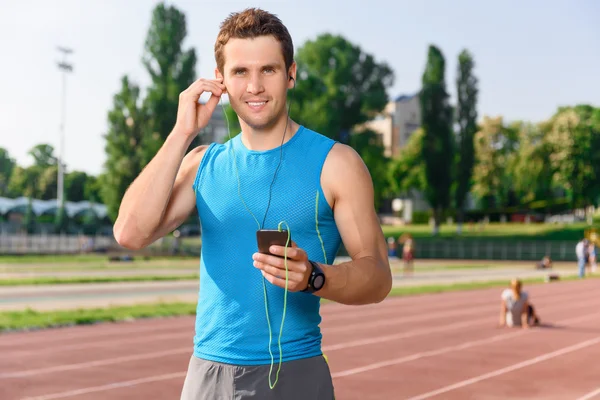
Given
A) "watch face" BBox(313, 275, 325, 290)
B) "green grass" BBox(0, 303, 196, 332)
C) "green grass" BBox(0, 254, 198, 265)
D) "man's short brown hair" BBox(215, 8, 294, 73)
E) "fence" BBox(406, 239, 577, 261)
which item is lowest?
"green grass" BBox(0, 303, 196, 332)

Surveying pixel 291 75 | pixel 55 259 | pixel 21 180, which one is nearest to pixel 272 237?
pixel 291 75

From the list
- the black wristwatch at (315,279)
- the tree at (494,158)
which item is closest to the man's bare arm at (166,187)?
the black wristwatch at (315,279)

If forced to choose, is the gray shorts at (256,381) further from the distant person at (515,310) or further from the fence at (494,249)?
the fence at (494,249)

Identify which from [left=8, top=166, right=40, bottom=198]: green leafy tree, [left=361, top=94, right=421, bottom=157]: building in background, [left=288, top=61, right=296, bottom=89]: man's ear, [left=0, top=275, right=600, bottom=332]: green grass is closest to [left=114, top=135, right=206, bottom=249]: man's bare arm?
[left=288, top=61, right=296, bottom=89]: man's ear

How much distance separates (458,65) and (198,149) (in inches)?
2406

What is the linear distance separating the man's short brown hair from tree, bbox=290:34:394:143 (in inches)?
2209

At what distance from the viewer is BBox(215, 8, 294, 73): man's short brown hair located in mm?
2359

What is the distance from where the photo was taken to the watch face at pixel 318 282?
2.05 meters

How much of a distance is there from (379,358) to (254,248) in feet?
31.8

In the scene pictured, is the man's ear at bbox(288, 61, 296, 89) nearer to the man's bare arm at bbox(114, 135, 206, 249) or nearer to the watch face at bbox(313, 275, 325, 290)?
the man's bare arm at bbox(114, 135, 206, 249)

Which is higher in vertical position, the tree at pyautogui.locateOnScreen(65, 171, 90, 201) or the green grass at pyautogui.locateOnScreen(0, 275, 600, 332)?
the tree at pyautogui.locateOnScreen(65, 171, 90, 201)

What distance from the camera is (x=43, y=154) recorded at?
113688mm

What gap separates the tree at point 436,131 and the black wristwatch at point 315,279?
193 ft

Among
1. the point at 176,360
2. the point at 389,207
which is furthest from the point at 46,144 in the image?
the point at 176,360
